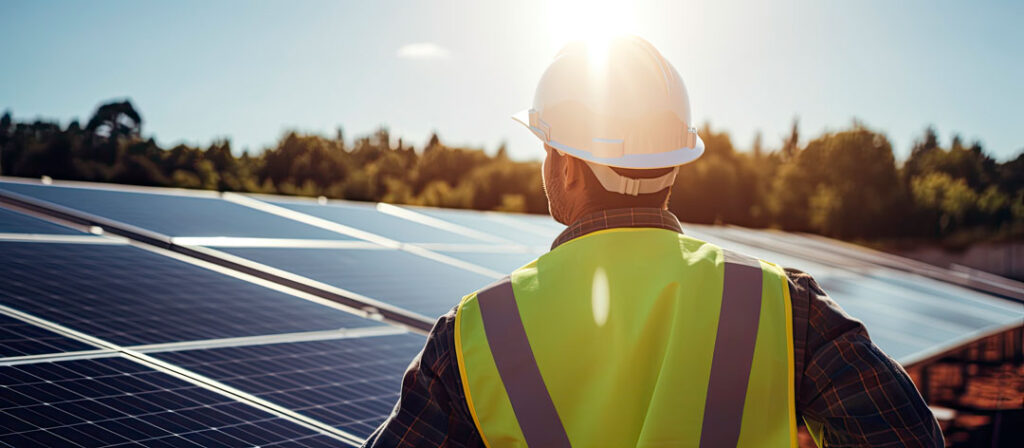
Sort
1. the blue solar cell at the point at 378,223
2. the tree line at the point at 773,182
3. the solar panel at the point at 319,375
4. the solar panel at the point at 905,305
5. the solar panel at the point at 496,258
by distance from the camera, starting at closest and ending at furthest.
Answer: the solar panel at the point at 319,375 → the solar panel at the point at 905,305 → the solar panel at the point at 496,258 → the blue solar cell at the point at 378,223 → the tree line at the point at 773,182

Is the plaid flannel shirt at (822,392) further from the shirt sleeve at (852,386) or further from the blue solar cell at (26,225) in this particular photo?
the blue solar cell at (26,225)

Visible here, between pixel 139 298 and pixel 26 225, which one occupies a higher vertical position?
pixel 26 225

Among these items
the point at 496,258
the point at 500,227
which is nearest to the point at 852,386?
the point at 496,258

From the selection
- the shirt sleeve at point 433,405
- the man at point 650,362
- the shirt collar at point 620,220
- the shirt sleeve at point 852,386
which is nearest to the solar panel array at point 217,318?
the shirt sleeve at point 433,405

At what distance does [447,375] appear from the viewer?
236cm

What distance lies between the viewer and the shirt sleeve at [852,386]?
2.25 meters

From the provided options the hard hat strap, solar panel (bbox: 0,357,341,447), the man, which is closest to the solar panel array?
solar panel (bbox: 0,357,341,447)

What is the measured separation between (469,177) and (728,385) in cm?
5936

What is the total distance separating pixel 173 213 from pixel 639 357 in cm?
725

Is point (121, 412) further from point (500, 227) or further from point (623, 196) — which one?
point (500, 227)

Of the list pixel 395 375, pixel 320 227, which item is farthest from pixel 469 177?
pixel 395 375

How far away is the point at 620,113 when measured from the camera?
8.82ft

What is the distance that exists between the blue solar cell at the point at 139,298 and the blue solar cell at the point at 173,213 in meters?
1.38

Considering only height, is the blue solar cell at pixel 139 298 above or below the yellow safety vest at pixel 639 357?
below
